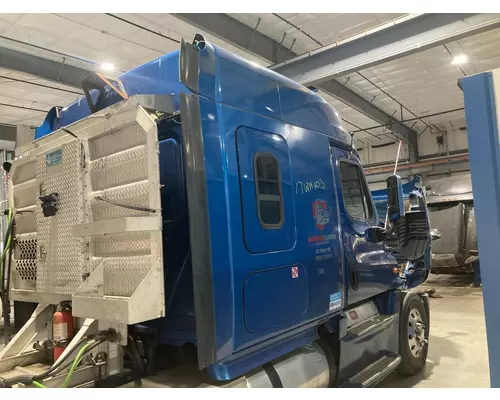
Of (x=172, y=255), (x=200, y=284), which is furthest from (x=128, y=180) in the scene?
(x=200, y=284)

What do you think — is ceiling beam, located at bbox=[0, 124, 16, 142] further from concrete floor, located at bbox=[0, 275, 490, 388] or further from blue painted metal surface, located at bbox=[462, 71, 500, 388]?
blue painted metal surface, located at bbox=[462, 71, 500, 388]

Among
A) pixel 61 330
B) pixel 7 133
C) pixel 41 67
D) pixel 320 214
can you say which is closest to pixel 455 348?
pixel 320 214

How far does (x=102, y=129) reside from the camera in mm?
2629

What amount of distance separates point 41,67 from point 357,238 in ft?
19.3

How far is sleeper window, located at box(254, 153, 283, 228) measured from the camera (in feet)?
9.12

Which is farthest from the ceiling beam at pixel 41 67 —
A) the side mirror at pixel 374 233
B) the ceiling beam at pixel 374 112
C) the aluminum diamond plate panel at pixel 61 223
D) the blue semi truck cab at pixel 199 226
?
the side mirror at pixel 374 233

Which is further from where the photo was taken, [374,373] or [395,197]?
[395,197]

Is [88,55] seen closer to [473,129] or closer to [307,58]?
[307,58]

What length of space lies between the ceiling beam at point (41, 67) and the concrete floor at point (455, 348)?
21.8 ft

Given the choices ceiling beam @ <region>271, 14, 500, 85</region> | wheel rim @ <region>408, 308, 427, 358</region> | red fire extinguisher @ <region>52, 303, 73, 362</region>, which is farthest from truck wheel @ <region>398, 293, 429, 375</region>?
ceiling beam @ <region>271, 14, 500, 85</region>

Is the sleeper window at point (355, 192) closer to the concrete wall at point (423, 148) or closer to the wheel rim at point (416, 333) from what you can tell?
the wheel rim at point (416, 333)

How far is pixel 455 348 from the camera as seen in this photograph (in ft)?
19.1

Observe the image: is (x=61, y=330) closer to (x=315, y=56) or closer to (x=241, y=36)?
(x=241, y=36)

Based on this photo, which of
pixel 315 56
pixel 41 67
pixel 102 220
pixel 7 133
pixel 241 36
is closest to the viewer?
pixel 102 220
